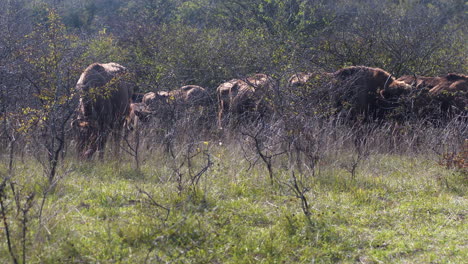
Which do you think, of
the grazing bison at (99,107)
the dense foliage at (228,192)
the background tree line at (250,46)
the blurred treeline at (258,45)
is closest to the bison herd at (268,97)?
the grazing bison at (99,107)

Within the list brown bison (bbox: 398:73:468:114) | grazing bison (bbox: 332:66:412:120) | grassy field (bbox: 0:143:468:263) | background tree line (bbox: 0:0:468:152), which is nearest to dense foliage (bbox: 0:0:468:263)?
grassy field (bbox: 0:143:468:263)

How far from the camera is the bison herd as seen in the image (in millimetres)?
9070

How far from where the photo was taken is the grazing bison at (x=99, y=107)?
891 cm

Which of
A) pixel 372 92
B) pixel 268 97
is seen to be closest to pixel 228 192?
pixel 268 97

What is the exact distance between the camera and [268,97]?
8312mm

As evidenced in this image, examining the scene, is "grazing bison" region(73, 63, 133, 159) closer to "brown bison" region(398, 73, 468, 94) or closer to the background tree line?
the background tree line

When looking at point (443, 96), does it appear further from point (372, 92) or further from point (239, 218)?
point (239, 218)

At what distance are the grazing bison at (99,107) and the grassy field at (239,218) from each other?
1502mm

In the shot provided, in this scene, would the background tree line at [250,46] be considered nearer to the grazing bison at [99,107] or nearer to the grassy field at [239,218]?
the grazing bison at [99,107]

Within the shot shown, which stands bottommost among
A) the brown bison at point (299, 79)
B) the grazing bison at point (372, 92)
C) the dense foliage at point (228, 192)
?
the grazing bison at point (372, 92)

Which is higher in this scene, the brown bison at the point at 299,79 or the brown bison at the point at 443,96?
the brown bison at the point at 299,79

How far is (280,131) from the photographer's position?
8008mm

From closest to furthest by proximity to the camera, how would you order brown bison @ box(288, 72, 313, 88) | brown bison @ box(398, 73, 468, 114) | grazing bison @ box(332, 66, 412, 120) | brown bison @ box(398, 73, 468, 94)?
brown bison @ box(288, 72, 313, 88)
brown bison @ box(398, 73, 468, 114)
brown bison @ box(398, 73, 468, 94)
grazing bison @ box(332, 66, 412, 120)

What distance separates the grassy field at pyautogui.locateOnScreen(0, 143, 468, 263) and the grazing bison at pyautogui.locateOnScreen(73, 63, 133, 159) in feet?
4.93
